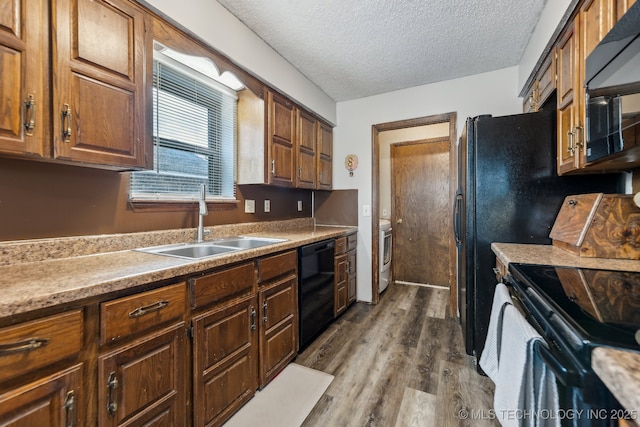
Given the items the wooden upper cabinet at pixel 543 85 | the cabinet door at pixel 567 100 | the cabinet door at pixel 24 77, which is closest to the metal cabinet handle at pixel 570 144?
the cabinet door at pixel 567 100

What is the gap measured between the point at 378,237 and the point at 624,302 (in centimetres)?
245

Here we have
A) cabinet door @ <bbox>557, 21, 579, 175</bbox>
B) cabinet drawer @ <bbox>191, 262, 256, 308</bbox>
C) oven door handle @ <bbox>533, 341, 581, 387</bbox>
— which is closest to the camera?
oven door handle @ <bbox>533, 341, 581, 387</bbox>

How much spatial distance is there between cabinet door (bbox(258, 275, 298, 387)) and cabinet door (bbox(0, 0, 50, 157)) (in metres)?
1.24

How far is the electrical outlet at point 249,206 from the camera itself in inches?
95.0

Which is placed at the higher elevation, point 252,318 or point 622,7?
point 622,7

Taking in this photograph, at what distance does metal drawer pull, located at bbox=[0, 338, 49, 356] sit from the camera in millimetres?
699

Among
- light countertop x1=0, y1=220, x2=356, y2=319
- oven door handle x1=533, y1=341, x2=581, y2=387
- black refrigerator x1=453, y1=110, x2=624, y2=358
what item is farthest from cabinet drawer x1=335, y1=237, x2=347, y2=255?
oven door handle x1=533, y1=341, x2=581, y2=387

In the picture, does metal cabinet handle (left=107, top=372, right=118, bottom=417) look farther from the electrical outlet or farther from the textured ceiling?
the textured ceiling

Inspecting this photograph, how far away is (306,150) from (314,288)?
4.72 ft

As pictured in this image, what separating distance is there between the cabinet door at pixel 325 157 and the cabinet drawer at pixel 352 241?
67cm

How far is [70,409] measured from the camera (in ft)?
2.72

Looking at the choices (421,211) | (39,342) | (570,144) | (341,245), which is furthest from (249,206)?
(421,211)

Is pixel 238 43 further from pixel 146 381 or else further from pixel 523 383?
pixel 523 383

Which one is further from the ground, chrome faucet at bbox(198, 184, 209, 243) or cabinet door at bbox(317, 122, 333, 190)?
cabinet door at bbox(317, 122, 333, 190)
